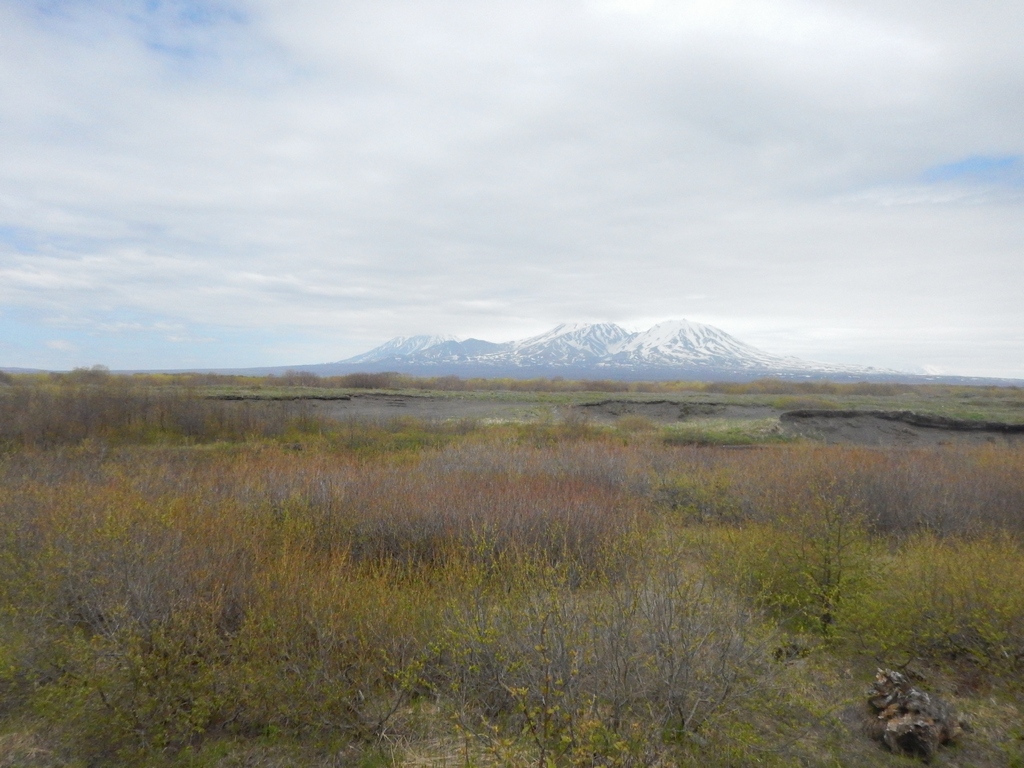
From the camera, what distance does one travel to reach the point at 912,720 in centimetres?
447

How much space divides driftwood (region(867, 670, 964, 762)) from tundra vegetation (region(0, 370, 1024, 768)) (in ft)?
0.46

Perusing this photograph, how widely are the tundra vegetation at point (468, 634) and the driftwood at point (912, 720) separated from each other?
0.46 feet

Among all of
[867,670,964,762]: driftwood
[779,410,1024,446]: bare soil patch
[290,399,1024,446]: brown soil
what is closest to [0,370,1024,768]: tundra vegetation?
[867,670,964,762]: driftwood

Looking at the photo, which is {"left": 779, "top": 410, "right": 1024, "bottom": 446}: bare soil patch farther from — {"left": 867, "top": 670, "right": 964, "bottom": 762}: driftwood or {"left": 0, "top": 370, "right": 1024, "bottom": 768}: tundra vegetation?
{"left": 867, "top": 670, "right": 964, "bottom": 762}: driftwood

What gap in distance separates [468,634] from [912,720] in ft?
12.3

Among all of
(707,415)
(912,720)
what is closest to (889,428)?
(707,415)

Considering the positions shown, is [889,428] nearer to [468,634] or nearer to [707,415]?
[707,415]

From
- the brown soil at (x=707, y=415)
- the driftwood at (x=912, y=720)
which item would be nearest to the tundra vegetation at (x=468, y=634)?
the driftwood at (x=912, y=720)

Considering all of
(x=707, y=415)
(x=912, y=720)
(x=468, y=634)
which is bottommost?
(x=912, y=720)

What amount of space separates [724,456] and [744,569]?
967 centimetres

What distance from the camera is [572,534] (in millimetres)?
7867

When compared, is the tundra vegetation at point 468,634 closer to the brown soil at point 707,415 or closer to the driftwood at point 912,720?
the driftwood at point 912,720

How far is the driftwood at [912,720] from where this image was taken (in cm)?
440

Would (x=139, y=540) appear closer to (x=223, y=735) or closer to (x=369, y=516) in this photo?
(x=223, y=735)
